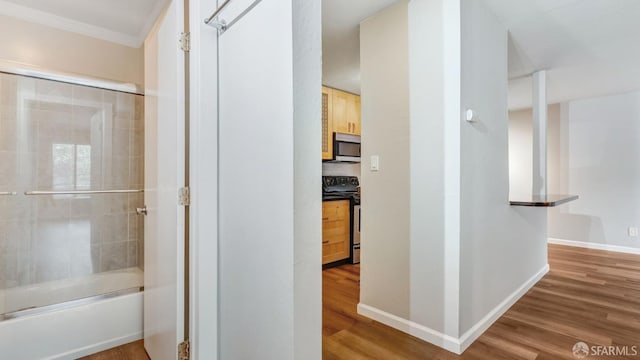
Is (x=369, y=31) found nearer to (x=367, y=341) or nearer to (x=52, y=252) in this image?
(x=367, y=341)

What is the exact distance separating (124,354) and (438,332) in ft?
6.66

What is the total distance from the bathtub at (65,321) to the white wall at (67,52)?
1.79 metres

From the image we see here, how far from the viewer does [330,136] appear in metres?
4.02

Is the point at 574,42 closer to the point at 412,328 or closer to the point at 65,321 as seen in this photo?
the point at 412,328

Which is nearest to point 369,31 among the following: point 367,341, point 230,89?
point 230,89

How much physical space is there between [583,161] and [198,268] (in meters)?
5.87

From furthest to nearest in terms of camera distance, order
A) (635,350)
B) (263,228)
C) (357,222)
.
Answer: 1. (357,222)
2. (635,350)
3. (263,228)

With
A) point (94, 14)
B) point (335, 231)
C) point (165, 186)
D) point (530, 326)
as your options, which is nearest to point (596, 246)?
point (530, 326)

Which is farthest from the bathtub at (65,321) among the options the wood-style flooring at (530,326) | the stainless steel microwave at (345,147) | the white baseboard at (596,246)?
the white baseboard at (596,246)

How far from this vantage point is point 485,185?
2162 millimetres

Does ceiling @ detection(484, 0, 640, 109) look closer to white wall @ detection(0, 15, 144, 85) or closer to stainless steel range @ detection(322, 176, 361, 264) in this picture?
stainless steel range @ detection(322, 176, 361, 264)

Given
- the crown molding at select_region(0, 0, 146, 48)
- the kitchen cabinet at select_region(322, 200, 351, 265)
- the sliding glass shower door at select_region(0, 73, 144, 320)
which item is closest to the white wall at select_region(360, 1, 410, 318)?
the kitchen cabinet at select_region(322, 200, 351, 265)

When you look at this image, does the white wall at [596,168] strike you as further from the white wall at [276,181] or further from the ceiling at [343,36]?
the white wall at [276,181]

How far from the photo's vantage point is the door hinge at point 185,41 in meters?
1.47
